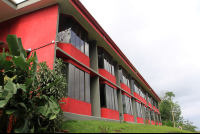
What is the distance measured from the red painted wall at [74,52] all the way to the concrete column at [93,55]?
1.58 meters

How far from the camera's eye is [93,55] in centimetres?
1590

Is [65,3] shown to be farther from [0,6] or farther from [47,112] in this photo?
[47,112]

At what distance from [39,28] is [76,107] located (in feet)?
20.3

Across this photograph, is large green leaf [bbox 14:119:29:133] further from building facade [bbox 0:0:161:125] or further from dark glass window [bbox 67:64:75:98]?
dark glass window [bbox 67:64:75:98]

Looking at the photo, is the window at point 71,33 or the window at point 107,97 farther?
the window at point 107,97

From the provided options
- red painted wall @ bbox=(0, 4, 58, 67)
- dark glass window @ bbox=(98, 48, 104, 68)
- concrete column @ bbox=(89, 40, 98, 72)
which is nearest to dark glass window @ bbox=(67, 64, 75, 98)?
red painted wall @ bbox=(0, 4, 58, 67)

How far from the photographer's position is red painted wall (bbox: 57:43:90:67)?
11781 millimetres

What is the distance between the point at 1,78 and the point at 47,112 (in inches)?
104

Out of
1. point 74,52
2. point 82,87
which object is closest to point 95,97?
point 82,87

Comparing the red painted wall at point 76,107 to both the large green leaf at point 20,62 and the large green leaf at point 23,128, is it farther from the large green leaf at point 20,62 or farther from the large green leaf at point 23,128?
the large green leaf at point 20,62

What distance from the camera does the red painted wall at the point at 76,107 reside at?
10273mm

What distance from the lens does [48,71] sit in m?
8.31

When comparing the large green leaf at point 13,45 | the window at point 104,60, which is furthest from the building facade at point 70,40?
the large green leaf at point 13,45

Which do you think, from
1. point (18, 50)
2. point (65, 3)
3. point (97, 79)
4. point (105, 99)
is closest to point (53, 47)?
point (18, 50)
